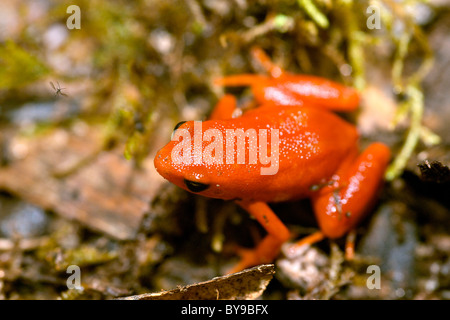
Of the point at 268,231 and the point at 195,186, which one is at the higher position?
the point at 195,186

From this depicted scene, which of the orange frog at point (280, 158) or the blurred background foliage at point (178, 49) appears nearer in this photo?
the orange frog at point (280, 158)

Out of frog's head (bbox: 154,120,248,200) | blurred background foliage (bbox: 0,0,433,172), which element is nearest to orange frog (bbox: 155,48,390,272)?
frog's head (bbox: 154,120,248,200)

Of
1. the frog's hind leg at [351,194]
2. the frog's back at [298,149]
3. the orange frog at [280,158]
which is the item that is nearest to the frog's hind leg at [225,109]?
the orange frog at [280,158]

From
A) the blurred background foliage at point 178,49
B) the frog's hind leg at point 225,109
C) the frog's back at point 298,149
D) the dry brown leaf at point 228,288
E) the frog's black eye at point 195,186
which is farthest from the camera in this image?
the blurred background foliage at point 178,49

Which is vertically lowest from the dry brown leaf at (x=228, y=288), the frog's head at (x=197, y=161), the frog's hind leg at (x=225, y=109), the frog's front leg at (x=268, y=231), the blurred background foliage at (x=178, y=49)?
the dry brown leaf at (x=228, y=288)

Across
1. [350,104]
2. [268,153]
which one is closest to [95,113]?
[268,153]

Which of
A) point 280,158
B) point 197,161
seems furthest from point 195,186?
point 280,158

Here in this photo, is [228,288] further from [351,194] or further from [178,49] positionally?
[178,49]

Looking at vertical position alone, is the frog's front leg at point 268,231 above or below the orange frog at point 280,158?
below

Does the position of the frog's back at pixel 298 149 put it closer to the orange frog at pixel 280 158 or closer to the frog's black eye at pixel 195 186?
the orange frog at pixel 280 158
